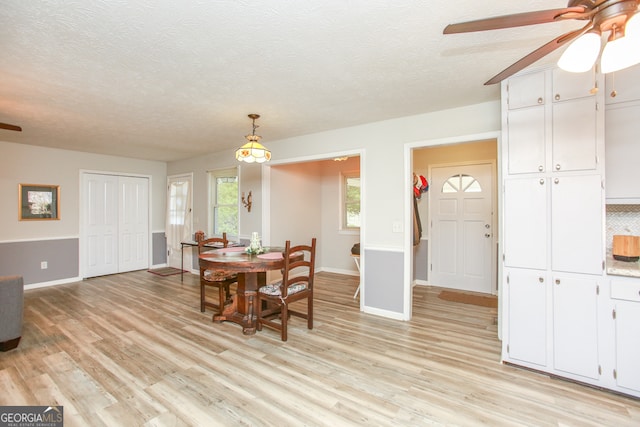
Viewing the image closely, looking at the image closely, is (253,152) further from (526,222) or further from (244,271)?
(526,222)

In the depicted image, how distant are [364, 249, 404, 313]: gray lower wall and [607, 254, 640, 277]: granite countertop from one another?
5.97ft

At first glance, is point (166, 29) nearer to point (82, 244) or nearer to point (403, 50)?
point (403, 50)

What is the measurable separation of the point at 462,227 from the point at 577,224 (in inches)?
106

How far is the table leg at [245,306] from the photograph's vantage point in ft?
10.4

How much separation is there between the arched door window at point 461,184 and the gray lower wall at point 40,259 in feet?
22.6

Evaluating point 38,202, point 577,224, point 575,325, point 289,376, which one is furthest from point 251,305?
point 38,202

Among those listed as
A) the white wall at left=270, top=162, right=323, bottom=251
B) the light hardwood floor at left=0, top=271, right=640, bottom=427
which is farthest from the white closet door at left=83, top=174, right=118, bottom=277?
the white wall at left=270, top=162, right=323, bottom=251

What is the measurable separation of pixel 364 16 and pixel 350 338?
2786 millimetres

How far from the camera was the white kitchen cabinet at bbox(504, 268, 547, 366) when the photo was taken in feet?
7.77

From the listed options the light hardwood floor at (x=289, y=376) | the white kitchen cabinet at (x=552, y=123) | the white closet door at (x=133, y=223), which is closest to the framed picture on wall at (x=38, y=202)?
the white closet door at (x=133, y=223)

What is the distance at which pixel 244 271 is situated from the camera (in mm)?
2932

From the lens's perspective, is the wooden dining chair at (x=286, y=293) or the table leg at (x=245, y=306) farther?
the table leg at (x=245, y=306)

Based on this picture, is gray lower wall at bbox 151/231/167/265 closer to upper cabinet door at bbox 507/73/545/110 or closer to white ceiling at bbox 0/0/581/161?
white ceiling at bbox 0/0/581/161

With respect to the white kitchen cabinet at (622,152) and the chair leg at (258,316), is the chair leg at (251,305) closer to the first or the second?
the chair leg at (258,316)
